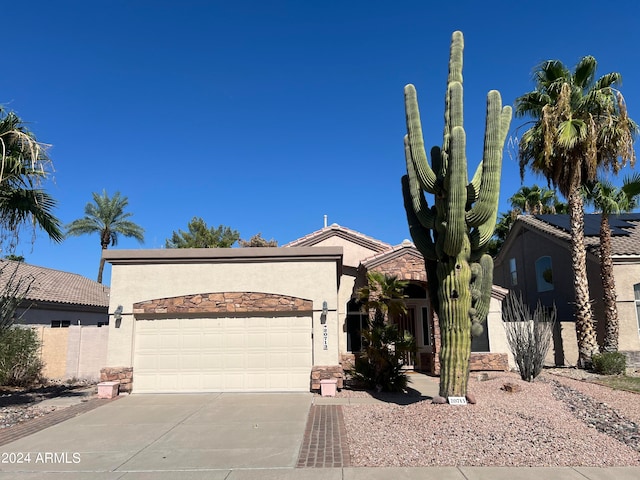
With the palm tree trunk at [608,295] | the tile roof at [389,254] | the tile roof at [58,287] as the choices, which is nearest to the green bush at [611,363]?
the palm tree trunk at [608,295]

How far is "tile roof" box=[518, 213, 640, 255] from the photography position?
18.5 metres

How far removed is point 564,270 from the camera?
2020cm

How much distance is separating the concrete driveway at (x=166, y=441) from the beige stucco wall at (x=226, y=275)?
2980 mm

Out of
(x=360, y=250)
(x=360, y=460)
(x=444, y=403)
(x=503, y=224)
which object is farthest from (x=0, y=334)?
(x=503, y=224)

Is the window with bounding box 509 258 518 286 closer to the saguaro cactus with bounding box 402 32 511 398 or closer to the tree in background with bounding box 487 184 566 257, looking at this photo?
the tree in background with bounding box 487 184 566 257

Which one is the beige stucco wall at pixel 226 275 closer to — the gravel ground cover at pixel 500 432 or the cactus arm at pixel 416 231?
the cactus arm at pixel 416 231

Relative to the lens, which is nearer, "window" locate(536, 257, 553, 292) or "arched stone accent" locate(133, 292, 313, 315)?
"arched stone accent" locate(133, 292, 313, 315)

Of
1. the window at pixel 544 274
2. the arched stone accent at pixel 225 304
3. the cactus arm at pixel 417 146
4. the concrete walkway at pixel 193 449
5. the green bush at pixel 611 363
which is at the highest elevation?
the cactus arm at pixel 417 146

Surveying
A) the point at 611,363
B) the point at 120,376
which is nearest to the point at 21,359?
the point at 120,376

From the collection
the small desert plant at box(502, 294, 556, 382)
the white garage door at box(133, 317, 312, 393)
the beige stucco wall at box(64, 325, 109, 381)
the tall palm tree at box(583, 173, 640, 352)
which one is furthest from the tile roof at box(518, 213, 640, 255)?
the beige stucco wall at box(64, 325, 109, 381)

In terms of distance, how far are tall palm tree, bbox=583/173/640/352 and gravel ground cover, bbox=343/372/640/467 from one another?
22.1ft

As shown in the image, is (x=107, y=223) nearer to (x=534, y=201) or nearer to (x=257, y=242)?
(x=257, y=242)

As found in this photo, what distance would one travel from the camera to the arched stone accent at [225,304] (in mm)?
12438

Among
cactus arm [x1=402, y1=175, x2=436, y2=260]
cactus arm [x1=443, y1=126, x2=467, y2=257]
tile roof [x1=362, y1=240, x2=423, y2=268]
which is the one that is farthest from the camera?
tile roof [x1=362, y1=240, x2=423, y2=268]
